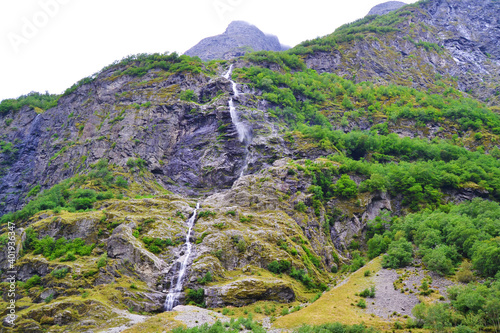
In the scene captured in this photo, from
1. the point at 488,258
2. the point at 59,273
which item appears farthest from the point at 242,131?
the point at 488,258

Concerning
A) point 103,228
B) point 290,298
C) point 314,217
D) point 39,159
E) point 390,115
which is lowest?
point 290,298

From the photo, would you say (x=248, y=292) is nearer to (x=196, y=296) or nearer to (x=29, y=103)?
(x=196, y=296)

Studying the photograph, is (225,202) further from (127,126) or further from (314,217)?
(127,126)

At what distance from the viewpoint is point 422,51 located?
135125mm

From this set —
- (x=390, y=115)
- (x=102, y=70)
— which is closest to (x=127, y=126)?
(x=102, y=70)

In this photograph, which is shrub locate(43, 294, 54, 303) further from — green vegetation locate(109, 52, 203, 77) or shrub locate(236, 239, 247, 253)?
green vegetation locate(109, 52, 203, 77)

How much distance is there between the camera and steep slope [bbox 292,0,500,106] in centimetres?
12569

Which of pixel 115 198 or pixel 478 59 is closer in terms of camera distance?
pixel 115 198

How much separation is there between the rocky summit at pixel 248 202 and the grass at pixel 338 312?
28 centimetres

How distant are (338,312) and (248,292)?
36.2 feet

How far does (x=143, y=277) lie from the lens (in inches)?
1620

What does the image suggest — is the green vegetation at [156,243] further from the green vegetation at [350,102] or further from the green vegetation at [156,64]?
the green vegetation at [156,64]

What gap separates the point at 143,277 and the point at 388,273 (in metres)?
31.2

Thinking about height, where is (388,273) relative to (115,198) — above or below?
below
